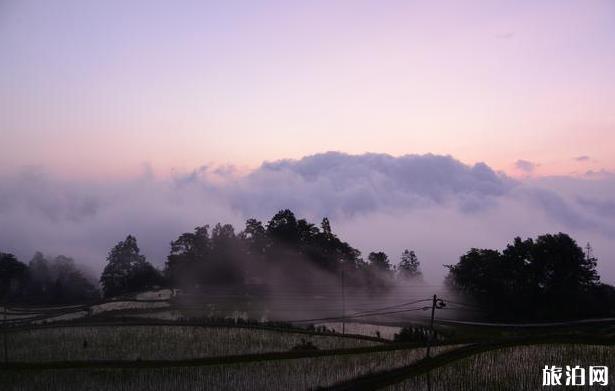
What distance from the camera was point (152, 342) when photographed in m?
33.2

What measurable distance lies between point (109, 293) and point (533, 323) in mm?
53474

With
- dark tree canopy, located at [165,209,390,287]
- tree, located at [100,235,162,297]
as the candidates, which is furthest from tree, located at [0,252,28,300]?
dark tree canopy, located at [165,209,390,287]

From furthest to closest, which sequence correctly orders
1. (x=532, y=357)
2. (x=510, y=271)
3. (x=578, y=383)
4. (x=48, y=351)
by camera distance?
(x=510, y=271) → (x=48, y=351) → (x=532, y=357) → (x=578, y=383)

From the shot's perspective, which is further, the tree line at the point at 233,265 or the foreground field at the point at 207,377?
the tree line at the point at 233,265

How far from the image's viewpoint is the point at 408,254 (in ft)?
290

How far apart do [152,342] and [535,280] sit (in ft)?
115

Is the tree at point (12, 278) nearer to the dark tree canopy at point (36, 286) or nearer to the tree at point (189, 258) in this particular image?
the dark tree canopy at point (36, 286)

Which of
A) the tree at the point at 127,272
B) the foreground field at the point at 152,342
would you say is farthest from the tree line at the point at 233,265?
the foreground field at the point at 152,342

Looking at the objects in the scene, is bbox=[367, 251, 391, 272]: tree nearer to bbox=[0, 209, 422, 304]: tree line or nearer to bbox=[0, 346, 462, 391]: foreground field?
bbox=[0, 209, 422, 304]: tree line

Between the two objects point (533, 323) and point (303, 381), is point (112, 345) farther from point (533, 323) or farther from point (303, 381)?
point (533, 323)

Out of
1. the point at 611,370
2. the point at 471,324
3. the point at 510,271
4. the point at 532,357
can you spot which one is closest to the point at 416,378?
the point at 532,357

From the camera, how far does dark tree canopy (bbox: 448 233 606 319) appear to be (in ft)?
166

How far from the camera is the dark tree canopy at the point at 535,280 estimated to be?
166ft

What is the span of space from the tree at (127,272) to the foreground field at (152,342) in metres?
37.6
